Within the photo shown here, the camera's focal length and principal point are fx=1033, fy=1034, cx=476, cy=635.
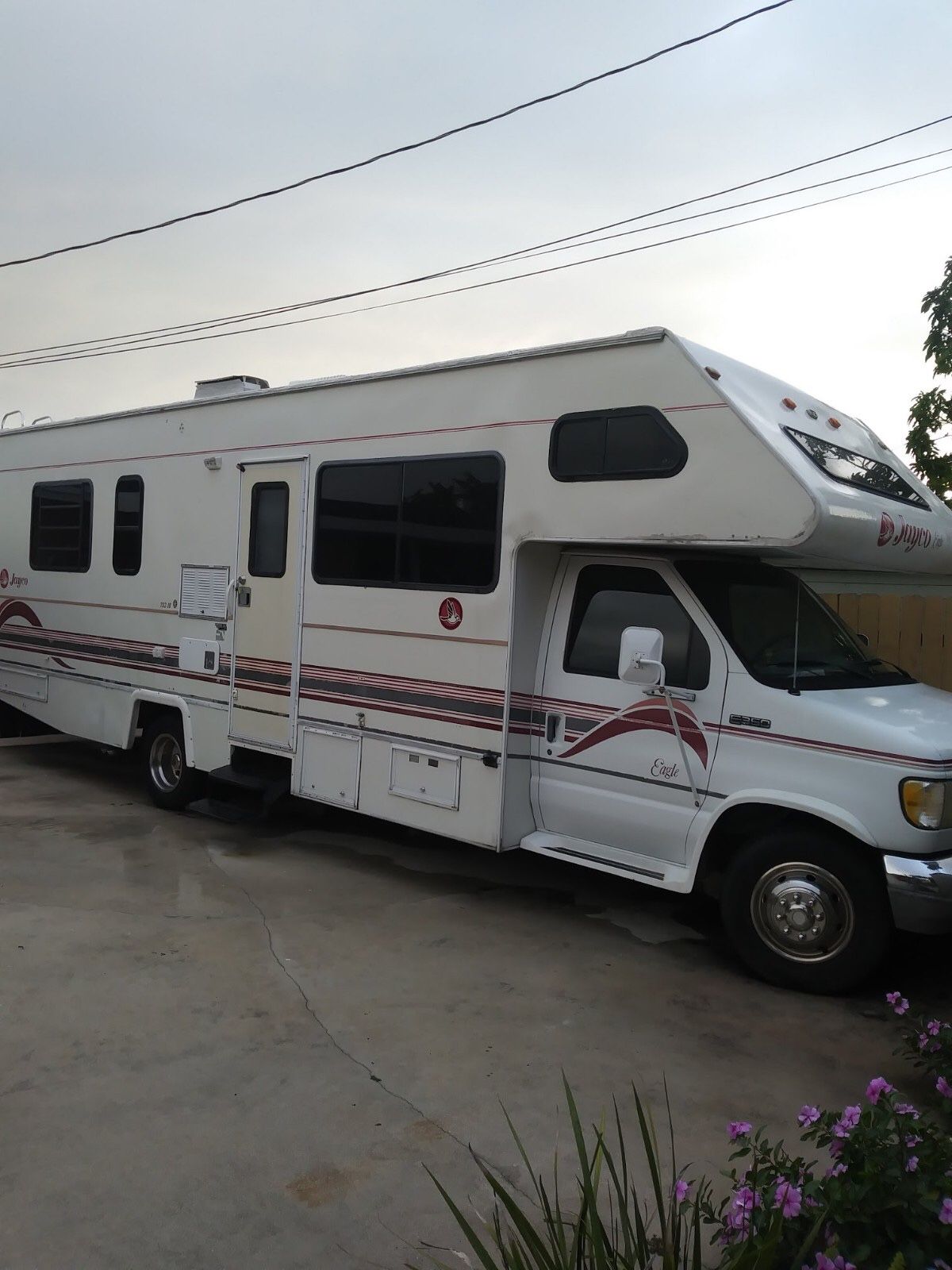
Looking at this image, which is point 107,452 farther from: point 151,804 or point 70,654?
point 151,804

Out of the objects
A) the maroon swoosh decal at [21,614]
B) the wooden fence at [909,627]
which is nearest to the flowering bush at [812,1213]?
the wooden fence at [909,627]

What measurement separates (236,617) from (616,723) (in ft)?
10.5

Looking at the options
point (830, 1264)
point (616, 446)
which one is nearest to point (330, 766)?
point (616, 446)

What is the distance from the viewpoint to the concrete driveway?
10.6 ft

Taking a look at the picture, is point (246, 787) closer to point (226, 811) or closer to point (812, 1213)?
point (226, 811)

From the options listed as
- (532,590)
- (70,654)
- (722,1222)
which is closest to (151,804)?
(70,654)

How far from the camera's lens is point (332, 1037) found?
173 inches

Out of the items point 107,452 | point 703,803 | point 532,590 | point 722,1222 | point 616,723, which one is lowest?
point 722,1222

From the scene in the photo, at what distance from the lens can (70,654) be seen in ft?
30.0

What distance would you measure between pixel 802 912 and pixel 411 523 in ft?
10.4

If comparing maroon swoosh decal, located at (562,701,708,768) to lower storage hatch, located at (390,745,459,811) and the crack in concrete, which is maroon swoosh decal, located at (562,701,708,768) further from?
the crack in concrete

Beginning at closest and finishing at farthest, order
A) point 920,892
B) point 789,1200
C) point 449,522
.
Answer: point 789,1200 → point 920,892 → point 449,522

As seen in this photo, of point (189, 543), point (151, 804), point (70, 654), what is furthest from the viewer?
point (70, 654)

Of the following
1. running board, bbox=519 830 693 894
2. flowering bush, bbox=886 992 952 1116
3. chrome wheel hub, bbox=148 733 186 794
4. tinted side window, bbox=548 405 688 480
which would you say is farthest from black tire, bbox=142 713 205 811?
flowering bush, bbox=886 992 952 1116
